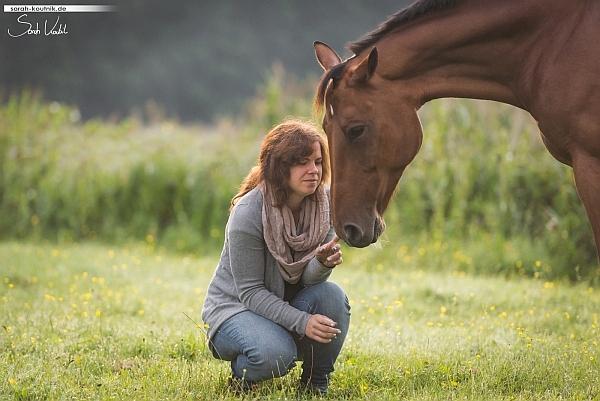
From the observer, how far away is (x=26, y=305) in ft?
18.5

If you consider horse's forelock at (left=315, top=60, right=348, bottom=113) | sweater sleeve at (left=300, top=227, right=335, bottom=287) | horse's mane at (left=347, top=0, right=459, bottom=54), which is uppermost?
horse's mane at (left=347, top=0, right=459, bottom=54)

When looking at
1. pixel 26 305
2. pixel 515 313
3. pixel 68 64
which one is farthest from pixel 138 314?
pixel 68 64

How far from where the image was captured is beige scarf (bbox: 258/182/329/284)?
355cm

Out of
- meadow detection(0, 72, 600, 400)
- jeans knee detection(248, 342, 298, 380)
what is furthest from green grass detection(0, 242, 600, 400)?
jeans knee detection(248, 342, 298, 380)

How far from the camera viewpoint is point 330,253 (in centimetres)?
345

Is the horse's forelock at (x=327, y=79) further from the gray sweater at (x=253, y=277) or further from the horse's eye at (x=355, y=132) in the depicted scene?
the gray sweater at (x=253, y=277)

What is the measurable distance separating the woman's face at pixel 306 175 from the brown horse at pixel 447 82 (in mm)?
90

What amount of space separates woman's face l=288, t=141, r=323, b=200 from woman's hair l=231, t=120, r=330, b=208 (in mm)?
18

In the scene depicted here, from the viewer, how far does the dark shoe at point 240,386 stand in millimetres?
3605

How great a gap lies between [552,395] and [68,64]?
23.3m

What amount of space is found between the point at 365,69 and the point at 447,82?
437 millimetres

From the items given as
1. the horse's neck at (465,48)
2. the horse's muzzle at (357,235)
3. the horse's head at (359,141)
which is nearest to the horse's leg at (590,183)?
the horse's neck at (465,48)

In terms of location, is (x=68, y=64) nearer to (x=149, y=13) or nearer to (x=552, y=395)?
(x=149, y=13)

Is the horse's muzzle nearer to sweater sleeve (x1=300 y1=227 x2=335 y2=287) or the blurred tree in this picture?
sweater sleeve (x1=300 y1=227 x2=335 y2=287)
